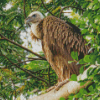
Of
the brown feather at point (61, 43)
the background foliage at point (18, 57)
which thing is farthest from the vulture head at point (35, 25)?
the background foliage at point (18, 57)

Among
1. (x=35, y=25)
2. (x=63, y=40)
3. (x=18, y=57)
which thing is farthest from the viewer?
(x=18, y=57)

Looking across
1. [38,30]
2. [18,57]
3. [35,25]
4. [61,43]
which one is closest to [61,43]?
[61,43]

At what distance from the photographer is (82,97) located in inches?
59.4

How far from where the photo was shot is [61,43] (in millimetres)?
4340

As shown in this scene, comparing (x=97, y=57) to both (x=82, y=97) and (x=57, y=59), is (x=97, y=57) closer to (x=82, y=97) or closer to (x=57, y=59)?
(x=82, y=97)

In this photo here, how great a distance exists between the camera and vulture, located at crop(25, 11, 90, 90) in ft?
14.1

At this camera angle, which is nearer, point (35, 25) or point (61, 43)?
point (61, 43)

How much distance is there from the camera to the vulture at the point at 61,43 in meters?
4.31

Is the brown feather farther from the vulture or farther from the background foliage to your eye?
the background foliage

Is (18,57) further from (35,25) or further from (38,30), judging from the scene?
(38,30)

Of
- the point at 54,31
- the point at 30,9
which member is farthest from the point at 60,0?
the point at 54,31

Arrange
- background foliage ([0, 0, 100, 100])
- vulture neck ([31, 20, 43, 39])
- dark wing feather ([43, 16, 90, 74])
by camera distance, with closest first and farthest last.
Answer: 1. dark wing feather ([43, 16, 90, 74])
2. vulture neck ([31, 20, 43, 39])
3. background foliage ([0, 0, 100, 100])

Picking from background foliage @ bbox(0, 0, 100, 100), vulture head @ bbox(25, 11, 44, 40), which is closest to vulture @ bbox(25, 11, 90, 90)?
vulture head @ bbox(25, 11, 44, 40)

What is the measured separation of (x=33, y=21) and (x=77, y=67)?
1.79m
